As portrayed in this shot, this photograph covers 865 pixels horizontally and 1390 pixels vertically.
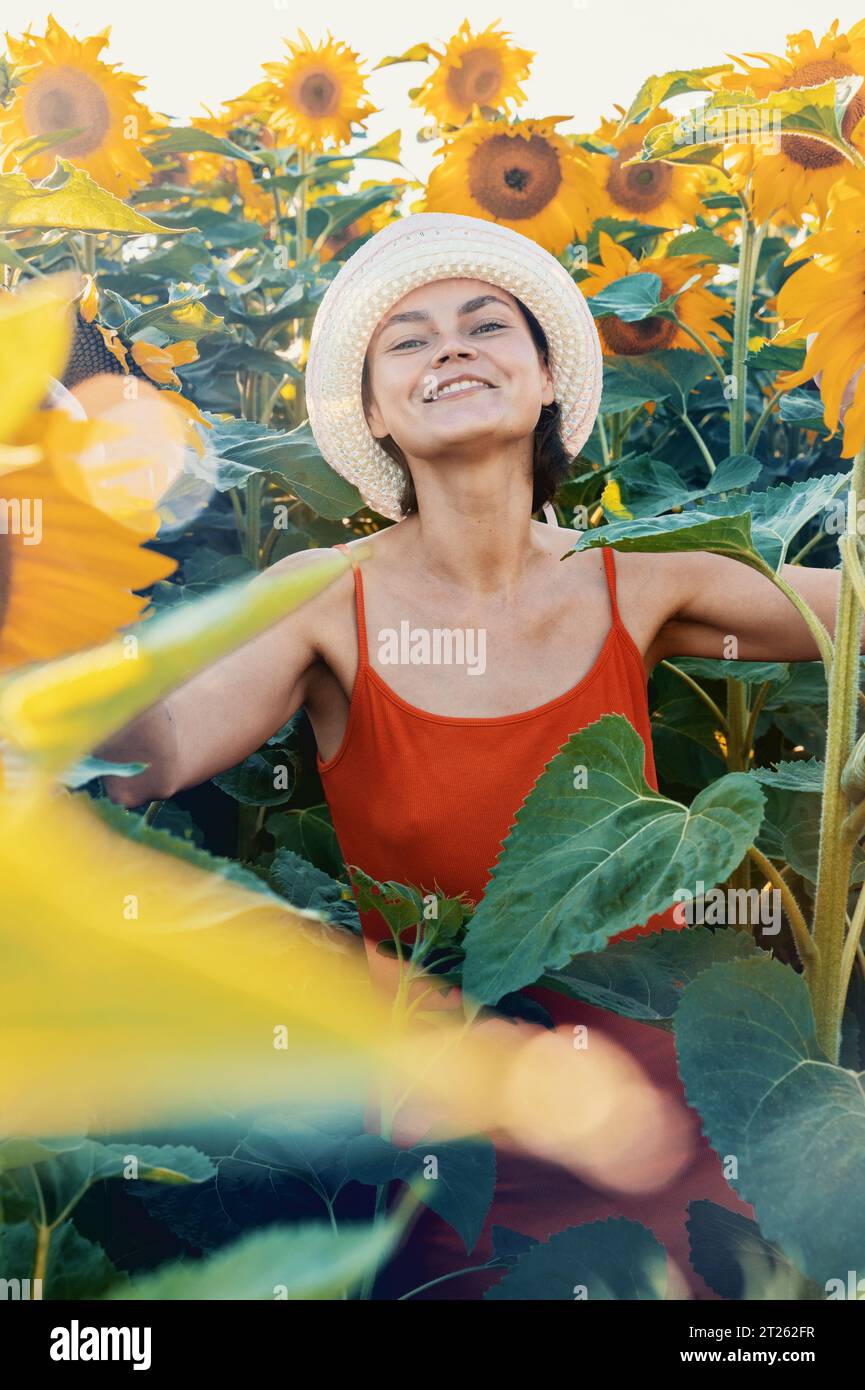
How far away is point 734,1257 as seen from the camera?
624mm

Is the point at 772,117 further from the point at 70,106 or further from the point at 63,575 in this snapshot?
the point at 70,106

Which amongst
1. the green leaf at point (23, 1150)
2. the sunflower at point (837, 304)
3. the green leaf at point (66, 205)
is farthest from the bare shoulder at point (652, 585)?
the green leaf at point (23, 1150)

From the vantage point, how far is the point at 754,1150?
0.52m

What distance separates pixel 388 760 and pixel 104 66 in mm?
1092

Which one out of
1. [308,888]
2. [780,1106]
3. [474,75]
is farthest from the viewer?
[474,75]

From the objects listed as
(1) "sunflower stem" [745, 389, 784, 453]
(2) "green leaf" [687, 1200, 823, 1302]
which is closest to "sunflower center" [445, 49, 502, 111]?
(1) "sunflower stem" [745, 389, 784, 453]

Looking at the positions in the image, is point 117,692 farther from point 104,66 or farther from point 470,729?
point 104,66

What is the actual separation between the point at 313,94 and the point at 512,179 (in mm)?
540

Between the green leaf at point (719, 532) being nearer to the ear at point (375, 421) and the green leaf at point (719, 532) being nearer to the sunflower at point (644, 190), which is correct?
the ear at point (375, 421)

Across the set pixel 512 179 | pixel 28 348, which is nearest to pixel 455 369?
pixel 512 179

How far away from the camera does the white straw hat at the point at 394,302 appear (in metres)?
1.17

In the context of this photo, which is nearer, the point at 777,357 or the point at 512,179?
the point at 777,357

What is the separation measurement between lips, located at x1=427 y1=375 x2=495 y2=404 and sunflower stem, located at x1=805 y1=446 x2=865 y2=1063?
1.82 ft
